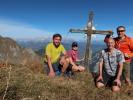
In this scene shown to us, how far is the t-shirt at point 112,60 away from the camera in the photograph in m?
10.2

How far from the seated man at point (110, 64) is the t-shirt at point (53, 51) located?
1.67 m

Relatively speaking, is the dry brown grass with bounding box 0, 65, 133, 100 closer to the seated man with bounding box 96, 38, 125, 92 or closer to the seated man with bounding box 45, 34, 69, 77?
the seated man with bounding box 96, 38, 125, 92

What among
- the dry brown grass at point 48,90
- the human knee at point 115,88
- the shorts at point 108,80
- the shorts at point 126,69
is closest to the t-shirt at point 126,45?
the shorts at point 126,69

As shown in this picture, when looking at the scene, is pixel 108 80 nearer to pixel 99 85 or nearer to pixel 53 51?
pixel 99 85

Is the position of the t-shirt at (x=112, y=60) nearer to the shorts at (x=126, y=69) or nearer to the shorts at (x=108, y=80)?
the shorts at (x=108, y=80)

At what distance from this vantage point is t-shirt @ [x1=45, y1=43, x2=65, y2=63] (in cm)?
1132

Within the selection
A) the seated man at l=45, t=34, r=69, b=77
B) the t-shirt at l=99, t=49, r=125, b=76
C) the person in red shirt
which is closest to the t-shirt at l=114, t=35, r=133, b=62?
the person in red shirt

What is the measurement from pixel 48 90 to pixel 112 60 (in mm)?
2931

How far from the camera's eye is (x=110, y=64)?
33.8 ft

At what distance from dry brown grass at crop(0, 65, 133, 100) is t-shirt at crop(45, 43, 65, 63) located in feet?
5.20

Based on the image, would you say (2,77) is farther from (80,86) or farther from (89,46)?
(89,46)

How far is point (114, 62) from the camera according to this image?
1023cm

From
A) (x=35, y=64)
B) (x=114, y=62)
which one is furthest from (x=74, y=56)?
(x=114, y=62)

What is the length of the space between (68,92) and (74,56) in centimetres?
447
